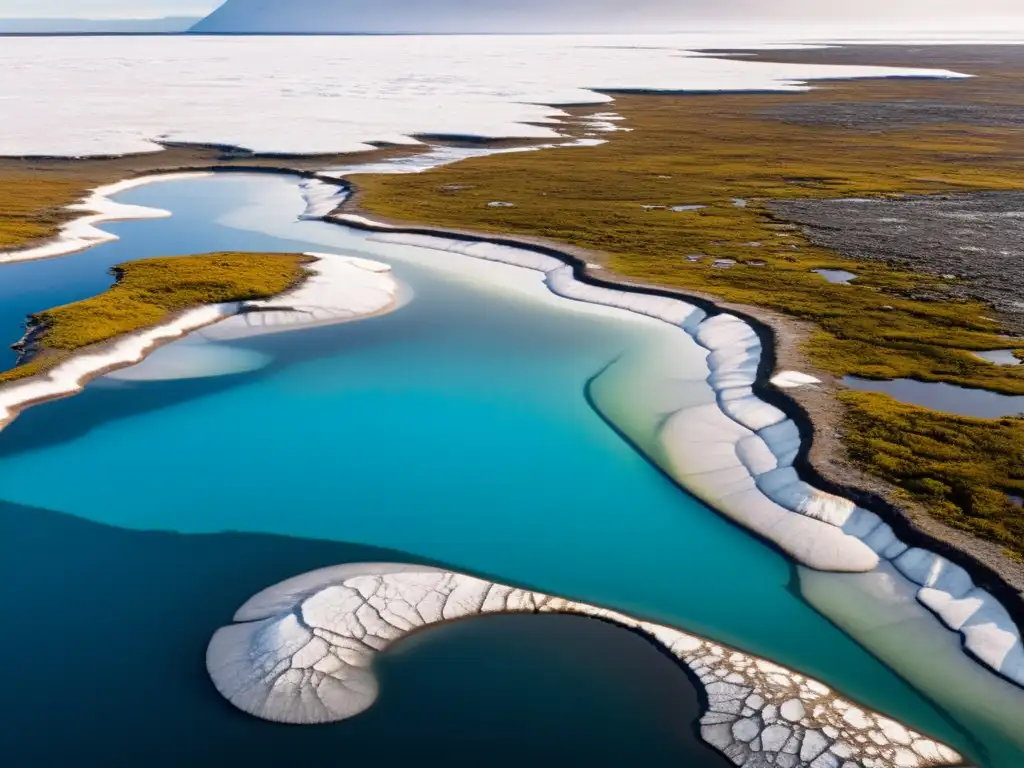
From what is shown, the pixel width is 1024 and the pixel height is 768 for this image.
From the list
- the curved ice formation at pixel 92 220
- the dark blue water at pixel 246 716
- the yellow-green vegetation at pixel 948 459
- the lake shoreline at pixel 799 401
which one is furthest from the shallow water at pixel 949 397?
the curved ice formation at pixel 92 220

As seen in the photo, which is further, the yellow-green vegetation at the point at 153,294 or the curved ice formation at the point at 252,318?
the yellow-green vegetation at the point at 153,294

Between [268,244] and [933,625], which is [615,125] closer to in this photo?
[268,244]

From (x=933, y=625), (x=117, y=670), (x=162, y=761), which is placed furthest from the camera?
(x=933, y=625)

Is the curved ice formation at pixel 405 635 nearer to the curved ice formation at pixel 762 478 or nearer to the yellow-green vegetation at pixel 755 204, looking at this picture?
the curved ice formation at pixel 762 478

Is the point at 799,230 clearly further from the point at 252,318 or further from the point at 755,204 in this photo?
the point at 252,318

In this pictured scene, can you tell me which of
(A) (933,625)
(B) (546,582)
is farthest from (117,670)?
(A) (933,625)

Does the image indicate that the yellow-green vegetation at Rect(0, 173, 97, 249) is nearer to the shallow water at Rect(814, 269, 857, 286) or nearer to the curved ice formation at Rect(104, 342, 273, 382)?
the curved ice formation at Rect(104, 342, 273, 382)

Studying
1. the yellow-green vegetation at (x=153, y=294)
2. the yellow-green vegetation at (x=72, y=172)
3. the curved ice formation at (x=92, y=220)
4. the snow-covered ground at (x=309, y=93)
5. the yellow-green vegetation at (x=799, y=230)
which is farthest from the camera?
the snow-covered ground at (x=309, y=93)
